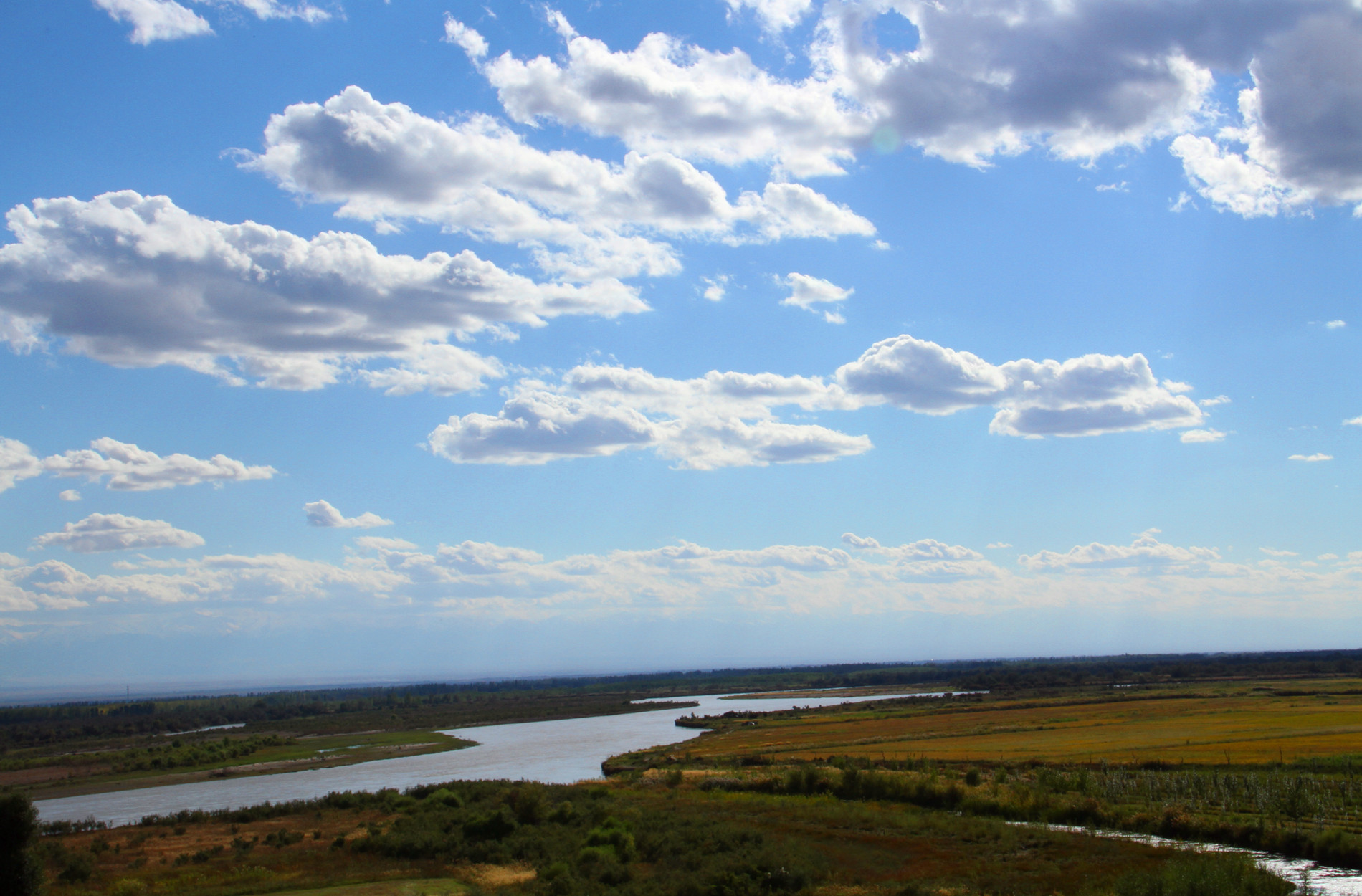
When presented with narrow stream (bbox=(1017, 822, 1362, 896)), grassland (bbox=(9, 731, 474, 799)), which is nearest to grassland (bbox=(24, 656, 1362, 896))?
narrow stream (bbox=(1017, 822, 1362, 896))

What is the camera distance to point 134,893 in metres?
30.2

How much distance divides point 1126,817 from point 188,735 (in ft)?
421

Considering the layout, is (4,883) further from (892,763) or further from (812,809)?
(892,763)

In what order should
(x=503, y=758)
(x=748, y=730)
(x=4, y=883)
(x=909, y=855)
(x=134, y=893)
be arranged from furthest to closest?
(x=748, y=730) < (x=503, y=758) < (x=909, y=855) < (x=134, y=893) < (x=4, y=883)

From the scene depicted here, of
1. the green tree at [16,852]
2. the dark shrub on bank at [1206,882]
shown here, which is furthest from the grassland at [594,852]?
the green tree at [16,852]

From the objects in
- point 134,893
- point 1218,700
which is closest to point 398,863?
point 134,893

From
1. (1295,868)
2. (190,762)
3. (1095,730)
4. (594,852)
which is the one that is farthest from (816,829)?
(190,762)

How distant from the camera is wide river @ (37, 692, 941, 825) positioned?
61.4 m

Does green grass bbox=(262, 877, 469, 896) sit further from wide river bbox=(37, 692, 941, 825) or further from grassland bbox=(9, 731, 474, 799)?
grassland bbox=(9, 731, 474, 799)

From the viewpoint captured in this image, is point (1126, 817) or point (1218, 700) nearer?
point (1126, 817)

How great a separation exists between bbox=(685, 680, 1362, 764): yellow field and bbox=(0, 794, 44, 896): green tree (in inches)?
1993

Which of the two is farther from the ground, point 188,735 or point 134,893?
point 134,893

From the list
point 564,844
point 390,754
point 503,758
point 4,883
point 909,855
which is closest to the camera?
point 4,883

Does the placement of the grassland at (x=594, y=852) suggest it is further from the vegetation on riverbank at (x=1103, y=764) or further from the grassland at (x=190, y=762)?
the grassland at (x=190, y=762)
